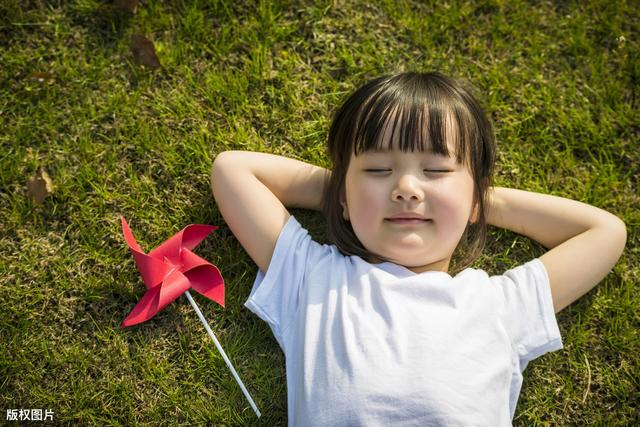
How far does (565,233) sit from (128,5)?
7.34ft

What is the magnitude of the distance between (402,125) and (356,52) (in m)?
0.86

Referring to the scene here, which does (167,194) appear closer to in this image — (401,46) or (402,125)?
(402,125)

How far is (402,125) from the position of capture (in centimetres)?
212

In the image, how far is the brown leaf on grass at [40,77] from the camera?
2.71 m

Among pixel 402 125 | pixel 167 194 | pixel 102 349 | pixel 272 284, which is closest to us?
pixel 402 125

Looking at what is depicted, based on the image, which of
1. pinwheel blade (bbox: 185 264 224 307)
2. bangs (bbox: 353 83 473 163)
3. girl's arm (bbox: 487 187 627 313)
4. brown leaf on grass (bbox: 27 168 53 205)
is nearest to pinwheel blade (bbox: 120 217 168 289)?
pinwheel blade (bbox: 185 264 224 307)

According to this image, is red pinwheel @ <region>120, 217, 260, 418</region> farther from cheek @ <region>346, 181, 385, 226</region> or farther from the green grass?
cheek @ <region>346, 181, 385, 226</region>

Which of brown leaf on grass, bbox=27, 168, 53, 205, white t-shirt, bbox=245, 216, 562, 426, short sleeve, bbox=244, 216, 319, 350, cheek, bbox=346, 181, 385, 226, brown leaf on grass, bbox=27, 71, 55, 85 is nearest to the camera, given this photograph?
white t-shirt, bbox=245, 216, 562, 426

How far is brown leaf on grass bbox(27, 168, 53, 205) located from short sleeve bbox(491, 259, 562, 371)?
1969 millimetres

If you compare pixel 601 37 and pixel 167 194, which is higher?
pixel 601 37

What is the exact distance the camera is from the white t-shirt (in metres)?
2.00

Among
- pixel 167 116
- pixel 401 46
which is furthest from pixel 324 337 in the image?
pixel 401 46

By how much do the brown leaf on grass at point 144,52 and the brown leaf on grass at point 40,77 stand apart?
403mm

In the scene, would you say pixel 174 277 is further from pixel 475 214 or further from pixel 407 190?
pixel 475 214
